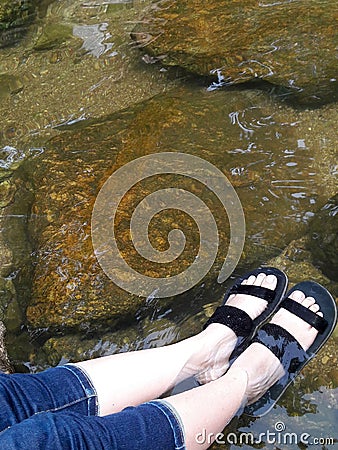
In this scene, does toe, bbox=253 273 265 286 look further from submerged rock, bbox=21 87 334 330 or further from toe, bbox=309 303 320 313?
toe, bbox=309 303 320 313

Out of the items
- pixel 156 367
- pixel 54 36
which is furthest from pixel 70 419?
pixel 54 36

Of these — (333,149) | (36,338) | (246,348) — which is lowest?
(246,348)

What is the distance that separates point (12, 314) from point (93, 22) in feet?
10.3

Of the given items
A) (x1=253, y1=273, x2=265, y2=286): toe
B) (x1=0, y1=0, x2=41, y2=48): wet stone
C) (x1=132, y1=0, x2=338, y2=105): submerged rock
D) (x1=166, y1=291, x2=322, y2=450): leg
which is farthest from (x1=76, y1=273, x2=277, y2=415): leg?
(x1=0, y1=0, x2=41, y2=48): wet stone

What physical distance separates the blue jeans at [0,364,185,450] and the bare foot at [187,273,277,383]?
1.53 feet

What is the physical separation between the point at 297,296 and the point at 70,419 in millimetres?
1497

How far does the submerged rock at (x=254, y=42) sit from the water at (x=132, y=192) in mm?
133

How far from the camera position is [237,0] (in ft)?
14.0

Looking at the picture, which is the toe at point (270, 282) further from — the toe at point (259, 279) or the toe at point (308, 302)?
the toe at point (308, 302)

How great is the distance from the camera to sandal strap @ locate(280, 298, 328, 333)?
2.54m

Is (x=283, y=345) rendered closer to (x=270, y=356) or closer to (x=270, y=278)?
(x=270, y=356)

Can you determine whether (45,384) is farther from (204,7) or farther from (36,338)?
(204,7)

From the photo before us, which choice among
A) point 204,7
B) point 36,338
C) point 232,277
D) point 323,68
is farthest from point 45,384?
point 204,7

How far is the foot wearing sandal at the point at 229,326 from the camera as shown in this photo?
2.32 metres
